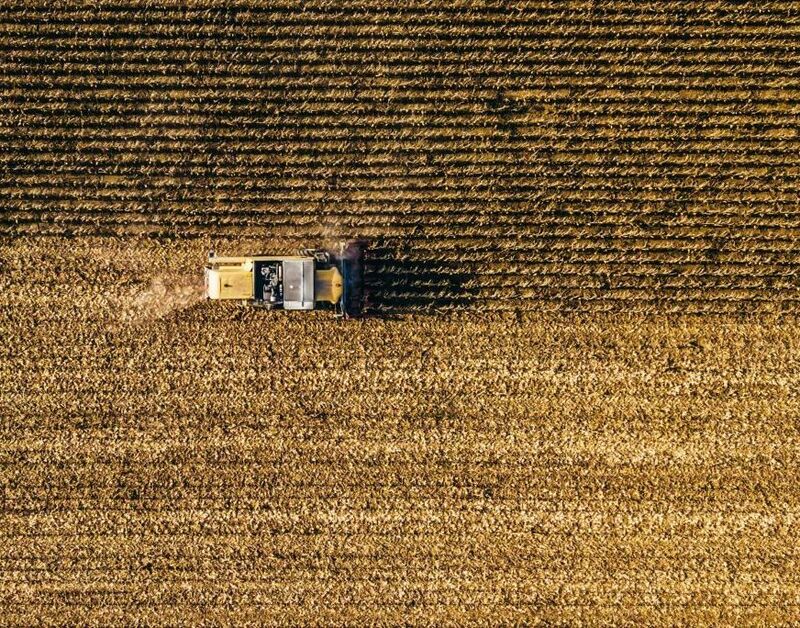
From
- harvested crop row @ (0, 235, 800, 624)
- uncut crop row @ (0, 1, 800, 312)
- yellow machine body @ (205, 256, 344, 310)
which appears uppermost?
uncut crop row @ (0, 1, 800, 312)

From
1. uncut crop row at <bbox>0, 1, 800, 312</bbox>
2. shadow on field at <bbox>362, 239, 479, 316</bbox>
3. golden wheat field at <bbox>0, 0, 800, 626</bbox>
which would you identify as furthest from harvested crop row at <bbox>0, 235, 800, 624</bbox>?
uncut crop row at <bbox>0, 1, 800, 312</bbox>

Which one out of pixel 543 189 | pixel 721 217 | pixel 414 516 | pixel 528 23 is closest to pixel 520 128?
pixel 543 189

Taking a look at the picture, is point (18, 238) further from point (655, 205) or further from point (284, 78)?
point (655, 205)

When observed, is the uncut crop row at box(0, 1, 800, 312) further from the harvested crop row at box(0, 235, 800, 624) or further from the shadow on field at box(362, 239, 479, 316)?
the harvested crop row at box(0, 235, 800, 624)

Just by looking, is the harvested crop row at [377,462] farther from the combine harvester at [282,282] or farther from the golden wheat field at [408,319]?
the combine harvester at [282,282]

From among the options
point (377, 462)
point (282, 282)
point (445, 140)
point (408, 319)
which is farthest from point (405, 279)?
point (377, 462)

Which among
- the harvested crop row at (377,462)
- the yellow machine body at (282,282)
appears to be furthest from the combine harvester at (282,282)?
the harvested crop row at (377,462)
